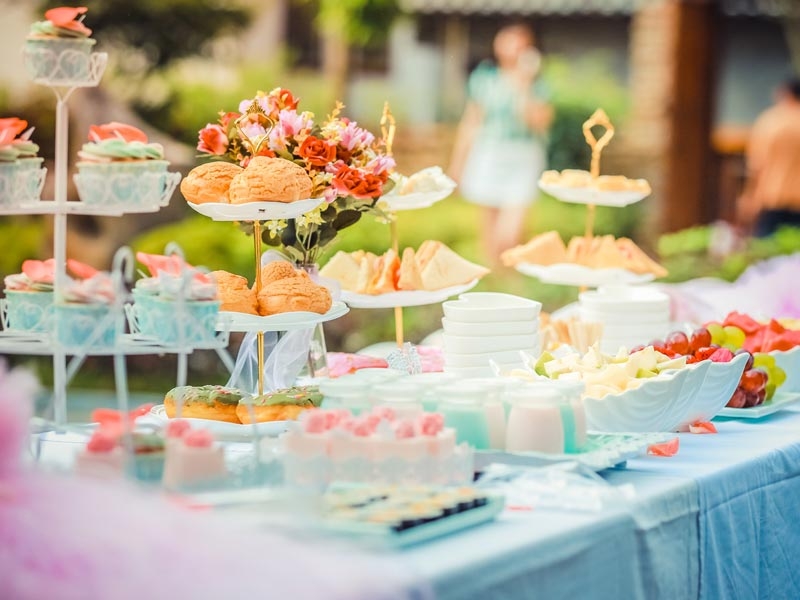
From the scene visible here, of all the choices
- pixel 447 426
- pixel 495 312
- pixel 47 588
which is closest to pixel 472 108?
pixel 495 312

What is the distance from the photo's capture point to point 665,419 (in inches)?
107

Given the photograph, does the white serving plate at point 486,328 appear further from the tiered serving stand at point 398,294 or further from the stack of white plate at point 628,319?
the stack of white plate at point 628,319

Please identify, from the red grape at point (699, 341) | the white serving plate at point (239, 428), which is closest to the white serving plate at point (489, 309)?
the red grape at point (699, 341)

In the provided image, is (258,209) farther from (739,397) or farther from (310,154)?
(739,397)

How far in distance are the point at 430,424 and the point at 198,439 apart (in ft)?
1.14

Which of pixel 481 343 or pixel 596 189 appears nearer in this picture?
pixel 481 343

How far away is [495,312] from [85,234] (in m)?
6.94

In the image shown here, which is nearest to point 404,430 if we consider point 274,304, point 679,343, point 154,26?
point 274,304

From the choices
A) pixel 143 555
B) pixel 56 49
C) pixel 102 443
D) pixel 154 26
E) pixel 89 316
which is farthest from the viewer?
pixel 154 26

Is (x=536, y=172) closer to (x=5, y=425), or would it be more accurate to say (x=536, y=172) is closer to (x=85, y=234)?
(x=85, y=234)

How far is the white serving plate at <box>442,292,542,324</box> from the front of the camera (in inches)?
120

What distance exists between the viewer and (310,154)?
2.89 meters

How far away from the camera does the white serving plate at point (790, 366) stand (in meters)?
3.34

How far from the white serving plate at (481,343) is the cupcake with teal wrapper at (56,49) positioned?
3.40ft
